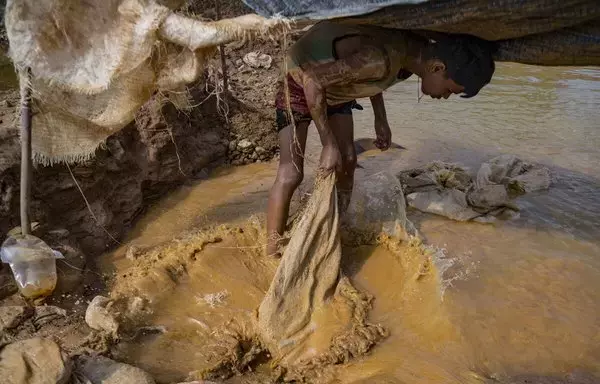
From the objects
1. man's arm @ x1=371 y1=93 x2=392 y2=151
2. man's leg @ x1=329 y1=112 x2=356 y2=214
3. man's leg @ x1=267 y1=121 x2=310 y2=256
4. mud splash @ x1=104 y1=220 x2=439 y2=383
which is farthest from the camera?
man's arm @ x1=371 y1=93 x2=392 y2=151

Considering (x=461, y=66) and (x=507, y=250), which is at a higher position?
(x=461, y=66)

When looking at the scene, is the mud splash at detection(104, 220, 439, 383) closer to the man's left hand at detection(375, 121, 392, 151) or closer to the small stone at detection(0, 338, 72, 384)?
the small stone at detection(0, 338, 72, 384)

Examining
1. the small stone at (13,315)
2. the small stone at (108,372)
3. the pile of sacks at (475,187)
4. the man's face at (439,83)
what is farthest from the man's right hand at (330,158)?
the small stone at (13,315)

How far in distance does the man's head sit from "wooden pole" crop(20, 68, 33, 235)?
1.80 m

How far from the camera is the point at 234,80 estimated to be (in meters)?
5.63

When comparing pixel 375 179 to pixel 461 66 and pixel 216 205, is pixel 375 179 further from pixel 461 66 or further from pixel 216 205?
pixel 461 66

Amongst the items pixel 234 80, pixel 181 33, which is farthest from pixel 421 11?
pixel 234 80

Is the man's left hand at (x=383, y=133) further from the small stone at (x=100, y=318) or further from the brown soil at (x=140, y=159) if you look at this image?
the small stone at (x=100, y=318)

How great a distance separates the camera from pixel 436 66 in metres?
2.46

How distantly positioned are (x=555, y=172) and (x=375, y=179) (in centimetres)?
200

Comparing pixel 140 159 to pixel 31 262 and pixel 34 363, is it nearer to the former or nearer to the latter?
pixel 31 262

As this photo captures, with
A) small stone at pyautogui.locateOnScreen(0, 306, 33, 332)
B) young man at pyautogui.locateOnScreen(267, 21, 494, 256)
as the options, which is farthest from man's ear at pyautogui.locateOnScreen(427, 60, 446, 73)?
small stone at pyautogui.locateOnScreen(0, 306, 33, 332)

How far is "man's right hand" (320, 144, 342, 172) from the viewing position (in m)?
2.58

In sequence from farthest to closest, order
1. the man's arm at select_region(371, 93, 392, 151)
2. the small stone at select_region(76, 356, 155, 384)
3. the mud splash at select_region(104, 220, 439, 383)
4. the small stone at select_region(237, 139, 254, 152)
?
1. the small stone at select_region(237, 139, 254, 152)
2. the man's arm at select_region(371, 93, 392, 151)
3. the mud splash at select_region(104, 220, 439, 383)
4. the small stone at select_region(76, 356, 155, 384)
